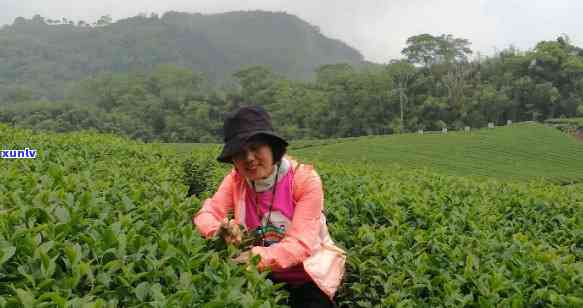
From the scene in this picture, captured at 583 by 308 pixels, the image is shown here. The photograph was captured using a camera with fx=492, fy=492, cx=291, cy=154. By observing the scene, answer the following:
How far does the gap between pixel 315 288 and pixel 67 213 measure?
1.31 m

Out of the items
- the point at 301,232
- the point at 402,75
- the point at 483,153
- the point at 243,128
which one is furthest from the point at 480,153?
the point at 402,75

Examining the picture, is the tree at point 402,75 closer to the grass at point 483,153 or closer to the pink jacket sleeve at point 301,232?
the grass at point 483,153

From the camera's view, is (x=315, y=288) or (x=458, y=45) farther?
(x=458, y=45)

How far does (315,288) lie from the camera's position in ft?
8.72

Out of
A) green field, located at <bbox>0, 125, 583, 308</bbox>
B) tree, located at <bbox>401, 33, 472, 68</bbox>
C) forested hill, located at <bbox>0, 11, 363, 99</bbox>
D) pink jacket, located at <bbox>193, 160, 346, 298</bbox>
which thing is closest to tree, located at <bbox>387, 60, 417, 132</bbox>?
tree, located at <bbox>401, 33, 472, 68</bbox>

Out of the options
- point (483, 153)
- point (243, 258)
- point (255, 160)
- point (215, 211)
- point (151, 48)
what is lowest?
point (483, 153)

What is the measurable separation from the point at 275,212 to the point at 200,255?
0.61 m

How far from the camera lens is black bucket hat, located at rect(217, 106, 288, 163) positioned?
7.82 ft

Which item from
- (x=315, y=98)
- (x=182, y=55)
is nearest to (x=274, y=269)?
(x=315, y=98)

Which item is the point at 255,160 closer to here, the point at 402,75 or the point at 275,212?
the point at 275,212

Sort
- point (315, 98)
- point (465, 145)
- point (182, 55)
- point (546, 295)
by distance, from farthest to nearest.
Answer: point (182, 55) → point (315, 98) → point (465, 145) → point (546, 295)

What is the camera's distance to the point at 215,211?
275cm

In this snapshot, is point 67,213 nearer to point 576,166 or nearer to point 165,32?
point 576,166

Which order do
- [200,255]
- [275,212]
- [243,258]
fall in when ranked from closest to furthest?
[200,255]
[243,258]
[275,212]
